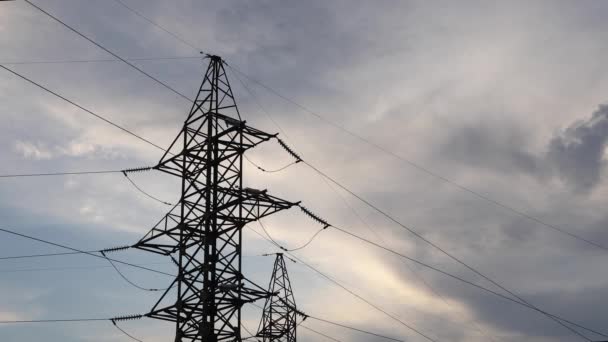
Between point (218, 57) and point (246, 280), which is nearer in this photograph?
point (246, 280)

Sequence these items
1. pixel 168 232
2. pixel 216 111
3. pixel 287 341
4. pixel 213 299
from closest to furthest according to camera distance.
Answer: pixel 213 299, pixel 168 232, pixel 216 111, pixel 287 341

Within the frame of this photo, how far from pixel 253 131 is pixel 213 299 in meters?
8.73

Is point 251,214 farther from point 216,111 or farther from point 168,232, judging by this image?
point 216,111

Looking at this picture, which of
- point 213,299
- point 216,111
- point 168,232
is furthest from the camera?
point 216,111

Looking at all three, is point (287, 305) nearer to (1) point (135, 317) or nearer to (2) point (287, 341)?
(2) point (287, 341)

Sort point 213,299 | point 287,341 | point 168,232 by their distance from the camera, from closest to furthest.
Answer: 1. point 213,299
2. point 168,232
3. point 287,341

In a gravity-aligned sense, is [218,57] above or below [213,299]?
above

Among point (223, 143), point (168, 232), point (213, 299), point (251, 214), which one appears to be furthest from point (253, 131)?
point (213, 299)

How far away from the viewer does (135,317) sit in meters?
32.4

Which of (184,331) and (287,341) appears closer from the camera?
(184,331)

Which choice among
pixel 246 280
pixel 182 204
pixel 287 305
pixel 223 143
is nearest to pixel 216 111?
pixel 223 143

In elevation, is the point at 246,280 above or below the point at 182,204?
below

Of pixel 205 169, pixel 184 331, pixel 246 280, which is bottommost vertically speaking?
pixel 184 331

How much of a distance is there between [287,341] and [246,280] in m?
28.5
